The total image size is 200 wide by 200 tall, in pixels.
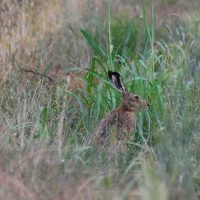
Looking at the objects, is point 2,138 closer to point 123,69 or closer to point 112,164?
point 112,164

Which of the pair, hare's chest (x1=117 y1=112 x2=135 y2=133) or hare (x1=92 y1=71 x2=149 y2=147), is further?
hare's chest (x1=117 y1=112 x2=135 y2=133)

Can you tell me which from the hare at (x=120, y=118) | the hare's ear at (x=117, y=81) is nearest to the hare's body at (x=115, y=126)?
the hare at (x=120, y=118)

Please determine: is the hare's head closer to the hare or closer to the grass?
the hare

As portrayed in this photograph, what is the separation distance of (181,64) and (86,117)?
105 cm

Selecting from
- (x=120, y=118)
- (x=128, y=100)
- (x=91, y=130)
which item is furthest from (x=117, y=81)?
(x=91, y=130)

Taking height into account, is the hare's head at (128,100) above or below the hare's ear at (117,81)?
below

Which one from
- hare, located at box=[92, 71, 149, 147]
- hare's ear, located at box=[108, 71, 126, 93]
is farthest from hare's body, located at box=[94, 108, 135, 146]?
hare's ear, located at box=[108, 71, 126, 93]

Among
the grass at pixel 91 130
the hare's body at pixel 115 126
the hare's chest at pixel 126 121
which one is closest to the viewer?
the grass at pixel 91 130

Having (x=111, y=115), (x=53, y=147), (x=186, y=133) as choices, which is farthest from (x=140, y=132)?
(x=53, y=147)

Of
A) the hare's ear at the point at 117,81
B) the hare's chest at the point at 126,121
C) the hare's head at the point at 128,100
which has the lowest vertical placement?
the hare's chest at the point at 126,121

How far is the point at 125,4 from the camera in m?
10.4

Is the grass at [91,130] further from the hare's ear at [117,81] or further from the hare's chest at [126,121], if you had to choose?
the hare's ear at [117,81]

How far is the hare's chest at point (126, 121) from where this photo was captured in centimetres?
599

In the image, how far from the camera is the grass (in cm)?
434
